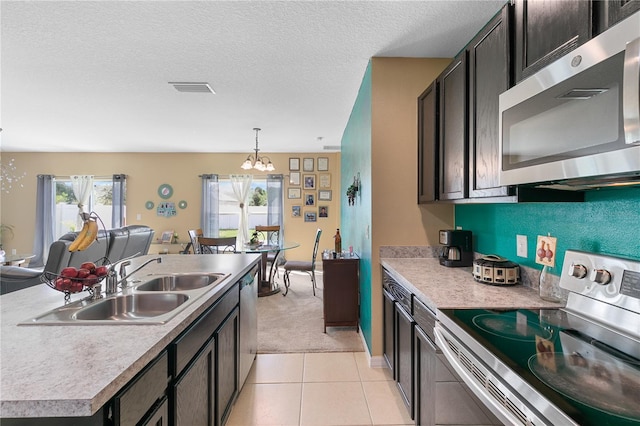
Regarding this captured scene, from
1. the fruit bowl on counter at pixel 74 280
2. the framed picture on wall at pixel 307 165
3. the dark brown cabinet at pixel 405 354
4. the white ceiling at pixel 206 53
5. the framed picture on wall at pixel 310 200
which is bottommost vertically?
the dark brown cabinet at pixel 405 354

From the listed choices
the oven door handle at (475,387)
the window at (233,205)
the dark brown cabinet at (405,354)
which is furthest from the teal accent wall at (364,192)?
the window at (233,205)

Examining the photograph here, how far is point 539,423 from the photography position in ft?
2.20

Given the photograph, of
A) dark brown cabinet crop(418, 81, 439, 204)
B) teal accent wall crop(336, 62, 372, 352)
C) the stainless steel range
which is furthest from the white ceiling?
the stainless steel range

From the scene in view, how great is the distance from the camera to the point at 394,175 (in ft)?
8.07

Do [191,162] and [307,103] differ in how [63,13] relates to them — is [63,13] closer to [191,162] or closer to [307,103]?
[307,103]

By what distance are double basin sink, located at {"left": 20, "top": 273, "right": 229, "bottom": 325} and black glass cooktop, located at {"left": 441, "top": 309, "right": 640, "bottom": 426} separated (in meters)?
1.17

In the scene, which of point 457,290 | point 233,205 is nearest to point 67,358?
point 457,290

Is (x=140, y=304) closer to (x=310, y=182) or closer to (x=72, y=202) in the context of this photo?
(x=310, y=182)

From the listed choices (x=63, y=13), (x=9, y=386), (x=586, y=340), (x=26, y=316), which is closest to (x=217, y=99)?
(x=63, y=13)

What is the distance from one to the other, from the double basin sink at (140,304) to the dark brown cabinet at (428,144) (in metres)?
1.57

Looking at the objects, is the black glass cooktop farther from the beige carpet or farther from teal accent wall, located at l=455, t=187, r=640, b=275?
the beige carpet

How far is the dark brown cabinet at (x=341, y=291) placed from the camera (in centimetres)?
299

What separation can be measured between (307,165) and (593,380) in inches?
232

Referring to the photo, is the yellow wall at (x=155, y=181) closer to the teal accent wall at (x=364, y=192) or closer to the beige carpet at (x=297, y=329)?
the beige carpet at (x=297, y=329)
